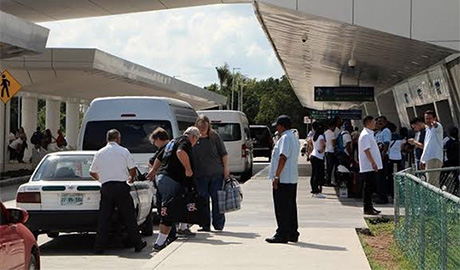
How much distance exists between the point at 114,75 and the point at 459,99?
1993 centimetres

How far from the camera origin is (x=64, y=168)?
39.9 feet

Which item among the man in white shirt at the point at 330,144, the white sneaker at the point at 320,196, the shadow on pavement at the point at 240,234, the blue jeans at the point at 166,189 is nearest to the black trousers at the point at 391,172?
the white sneaker at the point at 320,196

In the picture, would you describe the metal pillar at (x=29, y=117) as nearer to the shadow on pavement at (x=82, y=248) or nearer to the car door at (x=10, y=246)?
the shadow on pavement at (x=82, y=248)

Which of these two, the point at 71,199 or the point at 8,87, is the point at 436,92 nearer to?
the point at 8,87

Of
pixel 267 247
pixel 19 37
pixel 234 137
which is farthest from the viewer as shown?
pixel 234 137

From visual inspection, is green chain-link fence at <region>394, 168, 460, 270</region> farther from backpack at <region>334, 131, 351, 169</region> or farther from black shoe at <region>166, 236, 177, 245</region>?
backpack at <region>334, 131, 351, 169</region>

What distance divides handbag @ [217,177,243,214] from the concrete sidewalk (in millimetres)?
406

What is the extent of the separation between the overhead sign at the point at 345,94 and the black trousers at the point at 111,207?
1612 centimetres

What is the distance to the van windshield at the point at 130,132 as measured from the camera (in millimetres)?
14766

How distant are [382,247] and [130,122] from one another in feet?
19.5

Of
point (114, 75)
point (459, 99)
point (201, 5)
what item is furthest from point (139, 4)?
point (459, 99)

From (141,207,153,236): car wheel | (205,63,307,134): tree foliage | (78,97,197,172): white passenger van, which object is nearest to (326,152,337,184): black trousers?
(78,97,197,172): white passenger van

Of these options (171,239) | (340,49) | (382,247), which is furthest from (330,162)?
(171,239)

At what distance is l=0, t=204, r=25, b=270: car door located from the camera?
253 inches
